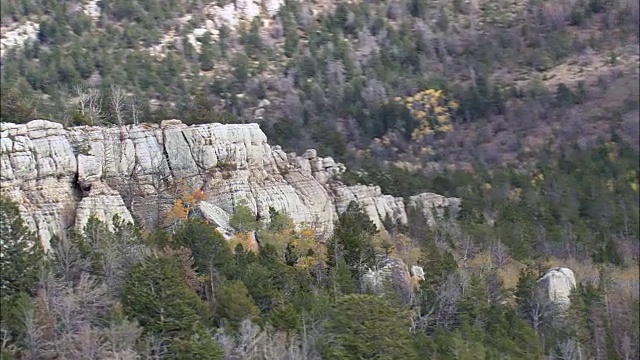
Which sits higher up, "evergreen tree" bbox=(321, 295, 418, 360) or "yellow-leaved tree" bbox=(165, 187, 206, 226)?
"evergreen tree" bbox=(321, 295, 418, 360)

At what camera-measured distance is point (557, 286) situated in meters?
36.2

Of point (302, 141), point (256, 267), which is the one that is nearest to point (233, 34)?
point (302, 141)

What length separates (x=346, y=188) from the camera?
4584 centimetres

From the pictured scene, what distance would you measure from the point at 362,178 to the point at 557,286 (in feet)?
55.8

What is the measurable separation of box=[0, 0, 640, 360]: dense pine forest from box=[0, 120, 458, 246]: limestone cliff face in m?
1.23

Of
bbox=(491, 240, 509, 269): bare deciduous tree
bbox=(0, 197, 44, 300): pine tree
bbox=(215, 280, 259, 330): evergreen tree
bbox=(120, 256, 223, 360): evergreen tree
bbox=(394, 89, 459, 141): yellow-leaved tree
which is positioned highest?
bbox=(120, 256, 223, 360): evergreen tree

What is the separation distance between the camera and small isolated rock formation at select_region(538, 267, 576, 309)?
114 feet

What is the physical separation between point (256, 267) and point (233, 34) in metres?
48.2

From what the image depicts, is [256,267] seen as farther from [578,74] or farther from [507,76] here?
[507,76]

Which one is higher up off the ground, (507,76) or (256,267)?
(256,267)

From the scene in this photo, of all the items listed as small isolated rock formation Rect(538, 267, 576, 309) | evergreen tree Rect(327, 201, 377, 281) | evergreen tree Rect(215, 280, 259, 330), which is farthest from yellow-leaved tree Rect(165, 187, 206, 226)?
small isolated rock formation Rect(538, 267, 576, 309)

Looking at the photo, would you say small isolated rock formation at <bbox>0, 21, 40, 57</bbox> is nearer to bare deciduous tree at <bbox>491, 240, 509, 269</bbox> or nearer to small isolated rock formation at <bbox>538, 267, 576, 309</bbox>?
bare deciduous tree at <bbox>491, 240, 509, 269</bbox>

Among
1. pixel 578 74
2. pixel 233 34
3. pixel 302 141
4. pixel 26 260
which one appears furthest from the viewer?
pixel 233 34

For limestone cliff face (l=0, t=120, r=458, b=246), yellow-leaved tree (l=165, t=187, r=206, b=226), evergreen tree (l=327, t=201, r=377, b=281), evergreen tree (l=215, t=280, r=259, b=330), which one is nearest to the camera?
evergreen tree (l=215, t=280, r=259, b=330)
